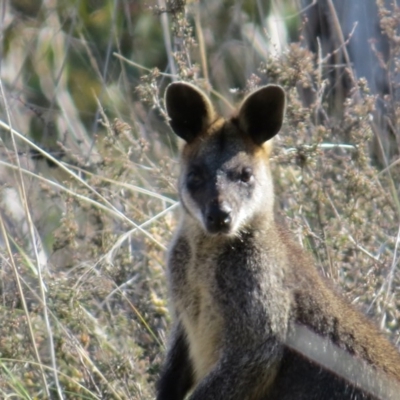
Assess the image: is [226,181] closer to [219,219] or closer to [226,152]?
[226,152]

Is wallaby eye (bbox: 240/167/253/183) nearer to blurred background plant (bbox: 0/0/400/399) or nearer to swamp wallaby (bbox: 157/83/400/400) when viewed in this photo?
swamp wallaby (bbox: 157/83/400/400)

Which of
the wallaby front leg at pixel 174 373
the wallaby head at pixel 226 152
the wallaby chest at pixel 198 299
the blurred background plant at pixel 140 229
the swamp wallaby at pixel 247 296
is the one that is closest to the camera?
the swamp wallaby at pixel 247 296

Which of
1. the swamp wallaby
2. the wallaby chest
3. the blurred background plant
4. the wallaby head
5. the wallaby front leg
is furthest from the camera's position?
the blurred background plant

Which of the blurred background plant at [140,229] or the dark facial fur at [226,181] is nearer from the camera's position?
the dark facial fur at [226,181]

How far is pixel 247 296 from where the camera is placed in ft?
13.5

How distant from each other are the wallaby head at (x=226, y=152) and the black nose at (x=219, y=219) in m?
0.03

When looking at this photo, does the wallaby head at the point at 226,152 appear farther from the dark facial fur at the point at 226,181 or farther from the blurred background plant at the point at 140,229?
the blurred background plant at the point at 140,229

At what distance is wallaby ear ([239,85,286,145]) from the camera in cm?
431

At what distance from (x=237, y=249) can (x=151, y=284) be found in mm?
1354

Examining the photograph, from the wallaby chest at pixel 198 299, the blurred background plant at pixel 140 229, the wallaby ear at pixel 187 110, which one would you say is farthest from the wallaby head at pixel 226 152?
the blurred background plant at pixel 140 229

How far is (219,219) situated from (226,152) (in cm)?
41

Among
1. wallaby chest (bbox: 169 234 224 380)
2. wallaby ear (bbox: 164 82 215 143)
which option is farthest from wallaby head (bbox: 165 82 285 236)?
wallaby chest (bbox: 169 234 224 380)

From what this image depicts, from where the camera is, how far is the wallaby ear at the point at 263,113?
Result: 4309 mm

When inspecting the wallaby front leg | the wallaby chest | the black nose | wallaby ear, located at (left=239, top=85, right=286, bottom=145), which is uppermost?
wallaby ear, located at (left=239, top=85, right=286, bottom=145)
